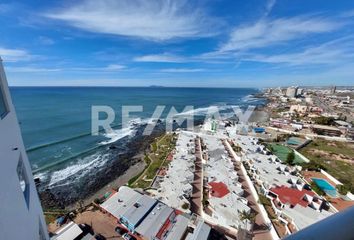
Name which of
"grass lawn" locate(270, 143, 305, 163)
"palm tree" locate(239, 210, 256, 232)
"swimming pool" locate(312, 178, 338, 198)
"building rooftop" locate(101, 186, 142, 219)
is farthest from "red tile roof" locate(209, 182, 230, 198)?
"grass lawn" locate(270, 143, 305, 163)

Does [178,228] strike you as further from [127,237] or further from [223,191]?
[223,191]

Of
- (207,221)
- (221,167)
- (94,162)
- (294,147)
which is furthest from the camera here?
(294,147)

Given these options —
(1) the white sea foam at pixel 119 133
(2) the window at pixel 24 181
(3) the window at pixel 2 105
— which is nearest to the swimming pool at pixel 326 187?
(2) the window at pixel 24 181

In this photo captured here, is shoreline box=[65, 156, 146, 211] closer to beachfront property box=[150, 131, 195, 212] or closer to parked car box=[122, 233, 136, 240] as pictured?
beachfront property box=[150, 131, 195, 212]

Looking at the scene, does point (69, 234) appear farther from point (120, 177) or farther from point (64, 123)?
point (64, 123)

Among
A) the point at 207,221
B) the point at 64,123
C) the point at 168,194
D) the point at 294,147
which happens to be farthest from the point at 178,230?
the point at 64,123

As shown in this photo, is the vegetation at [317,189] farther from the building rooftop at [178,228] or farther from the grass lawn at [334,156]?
the building rooftop at [178,228]

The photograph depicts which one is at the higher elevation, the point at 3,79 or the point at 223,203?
the point at 3,79
